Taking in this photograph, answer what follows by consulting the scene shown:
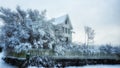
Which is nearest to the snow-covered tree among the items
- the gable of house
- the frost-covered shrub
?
the frost-covered shrub

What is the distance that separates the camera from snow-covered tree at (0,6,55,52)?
5.73m

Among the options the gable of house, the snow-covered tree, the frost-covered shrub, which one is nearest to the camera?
the frost-covered shrub

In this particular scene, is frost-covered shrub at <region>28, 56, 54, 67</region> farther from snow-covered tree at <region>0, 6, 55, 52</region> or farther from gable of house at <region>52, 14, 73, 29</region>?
gable of house at <region>52, 14, 73, 29</region>

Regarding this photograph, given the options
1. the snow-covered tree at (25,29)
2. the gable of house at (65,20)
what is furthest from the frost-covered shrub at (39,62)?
the gable of house at (65,20)

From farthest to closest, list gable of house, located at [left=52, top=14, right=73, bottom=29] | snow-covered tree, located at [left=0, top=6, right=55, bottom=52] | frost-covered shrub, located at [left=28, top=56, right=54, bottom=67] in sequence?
1. gable of house, located at [left=52, top=14, right=73, bottom=29]
2. snow-covered tree, located at [left=0, top=6, right=55, bottom=52]
3. frost-covered shrub, located at [left=28, top=56, right=54, bottom=67]

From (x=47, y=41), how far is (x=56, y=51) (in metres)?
0.45

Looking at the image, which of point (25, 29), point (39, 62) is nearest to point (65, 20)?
point (25, 29)

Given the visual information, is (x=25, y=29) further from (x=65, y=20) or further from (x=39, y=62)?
(x=65, y=20)

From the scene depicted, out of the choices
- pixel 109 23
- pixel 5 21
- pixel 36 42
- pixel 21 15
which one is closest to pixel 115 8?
pixel 109 23

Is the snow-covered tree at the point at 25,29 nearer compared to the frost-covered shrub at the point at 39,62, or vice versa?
the frost-covered shrub at the point at 39,62

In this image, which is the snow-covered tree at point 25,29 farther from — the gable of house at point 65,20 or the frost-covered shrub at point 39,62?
the gable of house at point 65,20

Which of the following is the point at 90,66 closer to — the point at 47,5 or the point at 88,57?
the point at 88,57

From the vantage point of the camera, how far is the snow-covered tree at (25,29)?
18.8 ft

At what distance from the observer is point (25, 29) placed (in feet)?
19.2
